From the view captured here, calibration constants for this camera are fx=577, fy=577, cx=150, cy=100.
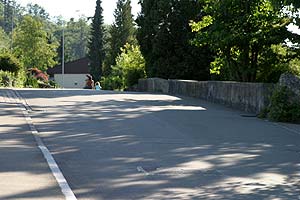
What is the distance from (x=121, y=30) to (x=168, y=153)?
7271 cm

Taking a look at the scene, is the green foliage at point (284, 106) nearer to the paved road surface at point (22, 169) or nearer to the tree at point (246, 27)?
the tree at point (246, 27)

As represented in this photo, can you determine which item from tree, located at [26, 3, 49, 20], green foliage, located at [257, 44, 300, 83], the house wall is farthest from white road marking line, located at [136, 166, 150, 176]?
tree, located at [26, 3, 49, 20]

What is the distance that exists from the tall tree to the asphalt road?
61.1 metres

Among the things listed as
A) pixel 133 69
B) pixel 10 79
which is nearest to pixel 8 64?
pixel 10 79

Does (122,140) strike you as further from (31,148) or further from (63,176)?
(63,176)

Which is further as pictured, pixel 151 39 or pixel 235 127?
pixel 151 39

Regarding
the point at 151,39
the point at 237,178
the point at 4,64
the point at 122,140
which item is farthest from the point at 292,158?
the point at 4,64

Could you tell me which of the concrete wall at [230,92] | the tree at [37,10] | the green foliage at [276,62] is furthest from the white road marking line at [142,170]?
the tree at [37,10]

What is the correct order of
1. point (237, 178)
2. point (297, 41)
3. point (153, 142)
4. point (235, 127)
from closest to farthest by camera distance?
point (237, 178), point (153, 142), point (235, 127), point (297, 41)

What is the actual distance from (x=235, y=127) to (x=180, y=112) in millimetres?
3475

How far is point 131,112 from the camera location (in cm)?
1761

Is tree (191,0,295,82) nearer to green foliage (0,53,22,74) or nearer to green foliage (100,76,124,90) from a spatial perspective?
green foliage (0,53,22,74)

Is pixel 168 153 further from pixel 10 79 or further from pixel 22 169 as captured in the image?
pixel 10 79

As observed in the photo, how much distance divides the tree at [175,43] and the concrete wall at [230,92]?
290 inches
